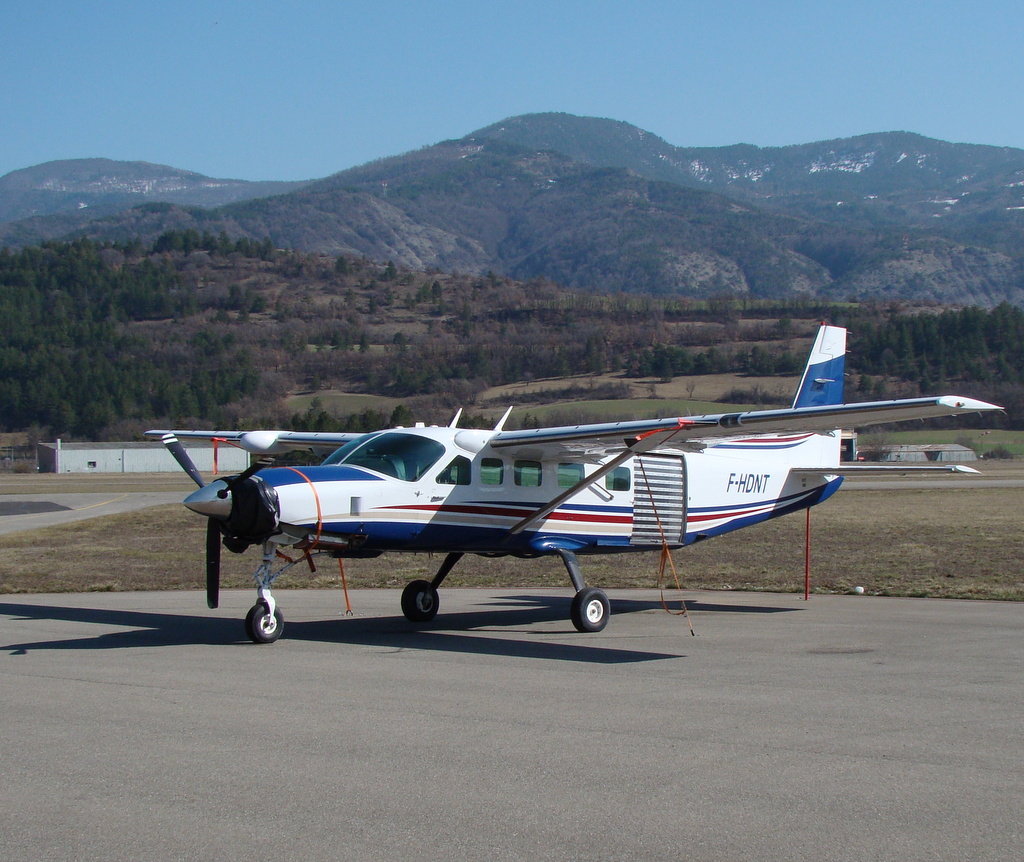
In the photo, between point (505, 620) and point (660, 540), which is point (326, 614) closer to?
point (505, 620)

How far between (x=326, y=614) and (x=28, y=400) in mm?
129647

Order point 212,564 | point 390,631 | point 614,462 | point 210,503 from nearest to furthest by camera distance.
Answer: point 210,503 → point 212,564 → point 614,462 → point 390,631

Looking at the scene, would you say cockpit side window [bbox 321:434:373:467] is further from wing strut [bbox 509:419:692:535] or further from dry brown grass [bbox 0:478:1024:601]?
dry brown grass [bbox 0:478:1024:601]

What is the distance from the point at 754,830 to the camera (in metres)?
5.24

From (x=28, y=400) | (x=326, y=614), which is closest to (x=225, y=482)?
(x=326, y=614)

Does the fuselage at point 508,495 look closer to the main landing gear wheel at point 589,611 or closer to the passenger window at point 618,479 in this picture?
the passenger window at point 618,479

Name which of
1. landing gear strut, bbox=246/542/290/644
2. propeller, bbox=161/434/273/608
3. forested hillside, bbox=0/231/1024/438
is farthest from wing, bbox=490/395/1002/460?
forested hillside, bbox=0/231/1024/438

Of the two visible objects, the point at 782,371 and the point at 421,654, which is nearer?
the point at 421,654

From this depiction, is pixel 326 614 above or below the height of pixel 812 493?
below

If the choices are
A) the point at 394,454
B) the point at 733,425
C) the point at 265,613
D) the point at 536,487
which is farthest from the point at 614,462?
the point at 265,613

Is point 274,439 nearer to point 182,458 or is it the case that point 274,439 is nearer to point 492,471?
point 182,458

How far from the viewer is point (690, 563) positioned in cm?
2184

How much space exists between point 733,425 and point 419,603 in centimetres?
497

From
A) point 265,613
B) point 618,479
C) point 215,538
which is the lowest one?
point 265,613
